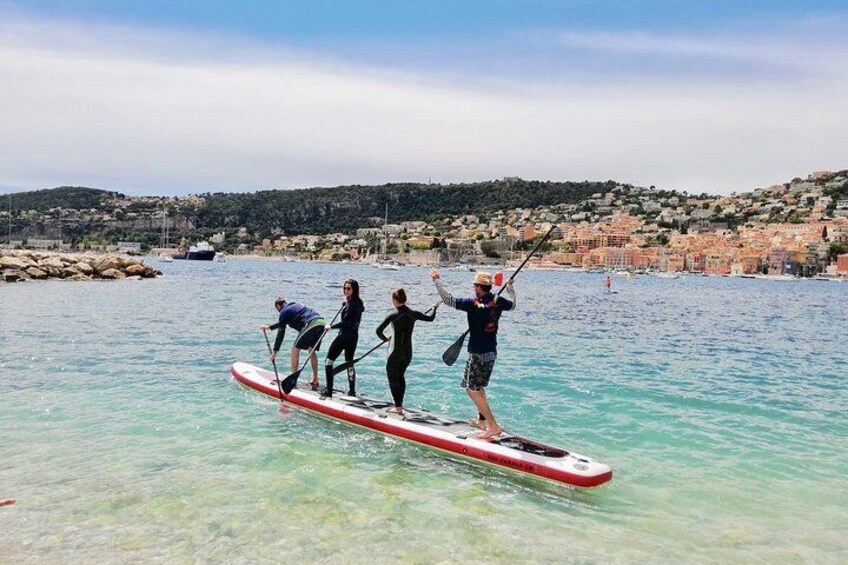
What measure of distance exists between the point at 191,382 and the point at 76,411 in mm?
3213

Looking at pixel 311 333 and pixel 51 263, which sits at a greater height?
pixel 311 333

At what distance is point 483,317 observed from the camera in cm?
904

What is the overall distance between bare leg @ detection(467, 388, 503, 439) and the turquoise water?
2.17 ft

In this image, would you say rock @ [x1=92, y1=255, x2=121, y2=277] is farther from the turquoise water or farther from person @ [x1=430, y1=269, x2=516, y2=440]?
person @ [x1=430, y1=269, x2=516, y2=440]

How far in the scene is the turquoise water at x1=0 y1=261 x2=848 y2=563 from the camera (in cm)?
683

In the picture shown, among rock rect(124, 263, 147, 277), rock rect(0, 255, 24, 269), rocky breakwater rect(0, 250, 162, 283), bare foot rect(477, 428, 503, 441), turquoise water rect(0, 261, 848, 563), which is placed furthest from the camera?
rock rect(124, 263, 147, 277)

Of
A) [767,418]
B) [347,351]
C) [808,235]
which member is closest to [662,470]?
[767,418]

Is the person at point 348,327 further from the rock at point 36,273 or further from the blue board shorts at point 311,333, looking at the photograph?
the rock at point 36,273

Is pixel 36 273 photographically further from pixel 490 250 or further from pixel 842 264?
pixel 842 264

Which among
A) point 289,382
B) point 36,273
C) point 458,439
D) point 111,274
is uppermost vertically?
point 289,382

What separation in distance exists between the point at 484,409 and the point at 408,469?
1357 mm

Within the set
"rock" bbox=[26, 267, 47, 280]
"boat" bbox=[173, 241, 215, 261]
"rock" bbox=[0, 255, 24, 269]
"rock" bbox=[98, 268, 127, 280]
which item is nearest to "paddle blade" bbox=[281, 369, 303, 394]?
"rock" bbox=[0, 255, 24, 269]

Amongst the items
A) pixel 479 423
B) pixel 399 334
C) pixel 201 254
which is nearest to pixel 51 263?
pixel 399 334

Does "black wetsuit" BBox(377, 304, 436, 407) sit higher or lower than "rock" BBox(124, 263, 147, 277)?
higher
